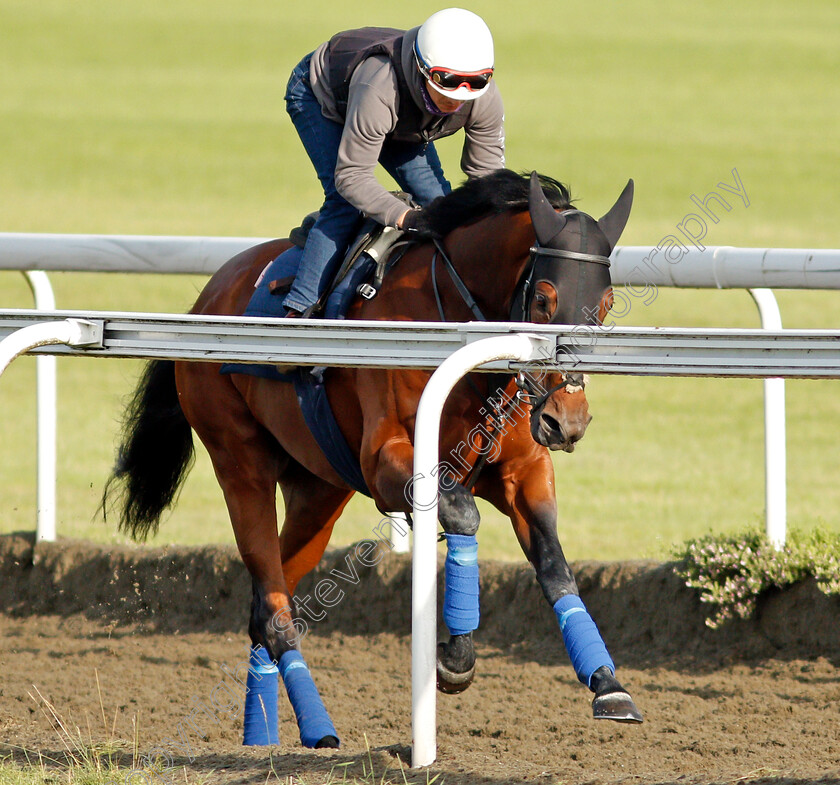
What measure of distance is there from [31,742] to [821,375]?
214 cm

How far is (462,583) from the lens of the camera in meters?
3.25

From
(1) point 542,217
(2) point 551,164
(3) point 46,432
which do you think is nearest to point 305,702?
(1) point 542,217

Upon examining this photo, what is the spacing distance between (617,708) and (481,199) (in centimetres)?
151

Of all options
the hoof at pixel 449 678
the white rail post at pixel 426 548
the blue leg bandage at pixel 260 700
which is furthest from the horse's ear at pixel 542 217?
the blue leg bandage at pixel 260 700

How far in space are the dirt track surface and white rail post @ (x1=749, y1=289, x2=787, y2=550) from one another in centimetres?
24

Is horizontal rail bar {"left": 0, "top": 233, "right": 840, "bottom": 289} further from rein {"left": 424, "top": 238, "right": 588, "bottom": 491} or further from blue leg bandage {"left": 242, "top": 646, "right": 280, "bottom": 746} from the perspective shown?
blue leg bandage {"left": 242, "top": 646, "right": 280, "bottom": 746}

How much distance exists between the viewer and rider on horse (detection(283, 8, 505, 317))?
377cm

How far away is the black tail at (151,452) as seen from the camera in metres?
5.08

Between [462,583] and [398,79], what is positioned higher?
[398,79]

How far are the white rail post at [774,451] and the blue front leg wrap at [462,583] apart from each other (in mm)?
1812

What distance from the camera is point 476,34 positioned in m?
3.77

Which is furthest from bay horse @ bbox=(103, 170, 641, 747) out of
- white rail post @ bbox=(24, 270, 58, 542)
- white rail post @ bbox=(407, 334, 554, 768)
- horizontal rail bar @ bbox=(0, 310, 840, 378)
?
white rail post @ bbox=(24, 270, 58, 542)

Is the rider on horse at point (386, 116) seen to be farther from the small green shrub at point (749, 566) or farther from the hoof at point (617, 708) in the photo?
the small green shrub at point (749, 566)

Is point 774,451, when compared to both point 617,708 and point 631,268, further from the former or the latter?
point 617,708
